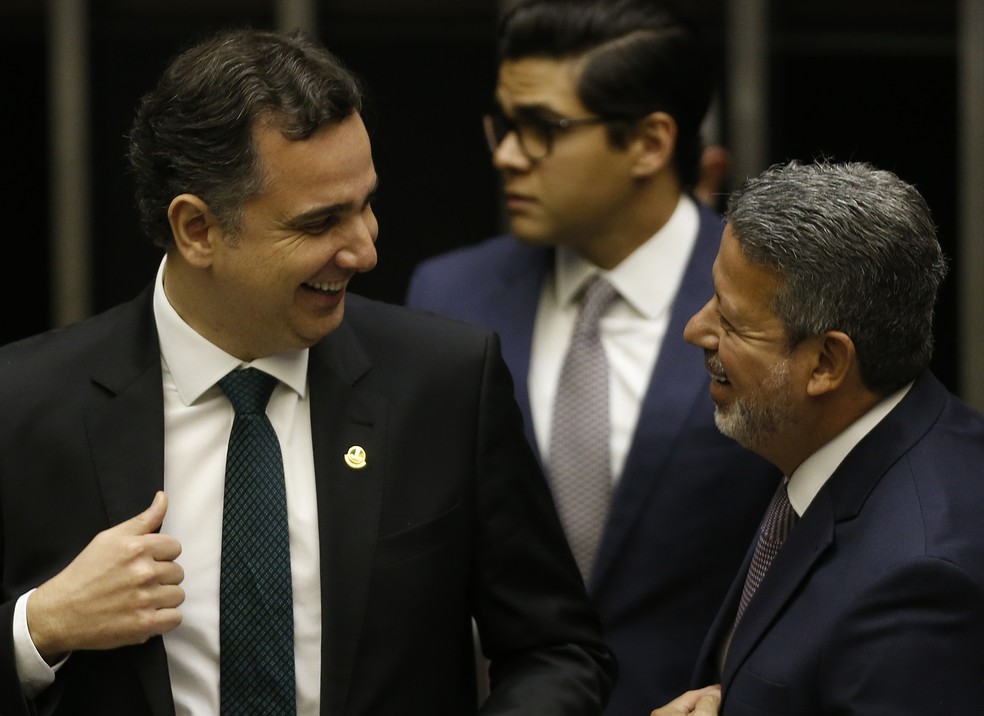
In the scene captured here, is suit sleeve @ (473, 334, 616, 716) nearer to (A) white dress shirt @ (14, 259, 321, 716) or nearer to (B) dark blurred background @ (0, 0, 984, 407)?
(A) white dress shirt @ (14, 259, 321, 716)

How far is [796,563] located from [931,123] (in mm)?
3773

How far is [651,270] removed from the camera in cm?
349

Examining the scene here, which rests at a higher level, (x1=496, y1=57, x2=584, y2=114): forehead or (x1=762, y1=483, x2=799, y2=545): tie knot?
(x1=496, y1=57, x2=584, y2=114): forehead

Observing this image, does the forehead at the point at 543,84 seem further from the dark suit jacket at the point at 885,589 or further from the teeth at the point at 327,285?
the dark suit jacket at the point at 885,589

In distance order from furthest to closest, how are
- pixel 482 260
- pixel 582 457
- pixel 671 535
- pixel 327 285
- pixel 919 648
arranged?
pixel 482 260 → pixel 582 457 → pixel 671 535 → pixel 327 285 → pixel 919 648

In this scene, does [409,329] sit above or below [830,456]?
above

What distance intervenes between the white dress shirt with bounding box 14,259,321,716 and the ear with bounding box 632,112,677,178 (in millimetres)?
1199

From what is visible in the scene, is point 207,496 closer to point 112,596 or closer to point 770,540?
point 112,596

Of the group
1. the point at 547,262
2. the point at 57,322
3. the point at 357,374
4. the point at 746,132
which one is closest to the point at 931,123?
the point at 746,132

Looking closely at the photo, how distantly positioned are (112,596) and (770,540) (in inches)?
42.2

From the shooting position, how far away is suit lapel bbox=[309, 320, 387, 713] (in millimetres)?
2500

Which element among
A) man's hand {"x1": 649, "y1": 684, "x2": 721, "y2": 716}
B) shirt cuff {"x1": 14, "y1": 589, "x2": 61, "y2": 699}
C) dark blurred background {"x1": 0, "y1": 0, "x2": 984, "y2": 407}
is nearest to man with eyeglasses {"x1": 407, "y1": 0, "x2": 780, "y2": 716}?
man's hand {"x1": 649, "y1": 684, "x2": 721, "y2": 716}

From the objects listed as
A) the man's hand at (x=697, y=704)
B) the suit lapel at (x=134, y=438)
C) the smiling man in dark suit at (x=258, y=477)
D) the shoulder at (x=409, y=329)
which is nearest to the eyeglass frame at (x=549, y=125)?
the shoulder at (x=409, y=329)

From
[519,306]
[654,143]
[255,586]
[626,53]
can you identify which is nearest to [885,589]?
[255,586]
